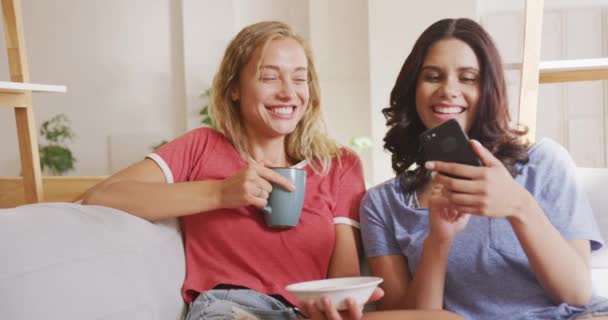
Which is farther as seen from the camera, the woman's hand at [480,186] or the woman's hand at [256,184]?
the woman's hand at [256,184]

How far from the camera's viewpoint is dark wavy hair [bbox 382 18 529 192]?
143 cm

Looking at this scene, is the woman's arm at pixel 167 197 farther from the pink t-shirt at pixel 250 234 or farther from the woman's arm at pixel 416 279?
the woman's arm at pixel 416 279

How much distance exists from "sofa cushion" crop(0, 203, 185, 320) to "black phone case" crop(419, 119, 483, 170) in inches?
21.4

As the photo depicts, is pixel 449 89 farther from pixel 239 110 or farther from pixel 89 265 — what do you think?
pixel 89 265

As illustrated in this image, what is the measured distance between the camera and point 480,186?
114 centimetres

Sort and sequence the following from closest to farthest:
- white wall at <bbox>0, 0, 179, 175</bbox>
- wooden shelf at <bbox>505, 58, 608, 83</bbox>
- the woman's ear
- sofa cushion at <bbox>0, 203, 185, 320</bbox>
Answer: sofa cushion at <bbox>0, 203, 185, 320</bbox> → the woman's ear → wooden shelf at <bbox>505, 58, 608, 83</bbox> → white wall at <bbox>0, 0, 179, 175</bbox>

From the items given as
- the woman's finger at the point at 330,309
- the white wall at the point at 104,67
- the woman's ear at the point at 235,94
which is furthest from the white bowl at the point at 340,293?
the white wall at the point at 104,67

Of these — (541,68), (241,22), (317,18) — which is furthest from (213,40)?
(541,68)

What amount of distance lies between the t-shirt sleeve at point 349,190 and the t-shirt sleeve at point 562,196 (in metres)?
0.37

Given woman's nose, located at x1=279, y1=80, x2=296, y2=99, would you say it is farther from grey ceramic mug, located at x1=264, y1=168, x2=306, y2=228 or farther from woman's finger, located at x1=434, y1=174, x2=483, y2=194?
woman's finger, located at x1=434, y1=174, x2=483, y2=194

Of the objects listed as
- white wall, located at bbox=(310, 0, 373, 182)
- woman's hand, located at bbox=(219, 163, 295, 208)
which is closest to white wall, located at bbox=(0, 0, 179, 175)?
white wall, located at bbox=(310, 0, 373, 182)

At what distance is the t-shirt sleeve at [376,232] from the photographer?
1.47 metres

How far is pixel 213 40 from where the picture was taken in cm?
617

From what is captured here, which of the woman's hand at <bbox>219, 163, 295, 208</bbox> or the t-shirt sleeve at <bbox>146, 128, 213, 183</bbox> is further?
the t-shirt sleeve at <bbox>146, 128, 213, 183</bbox>
